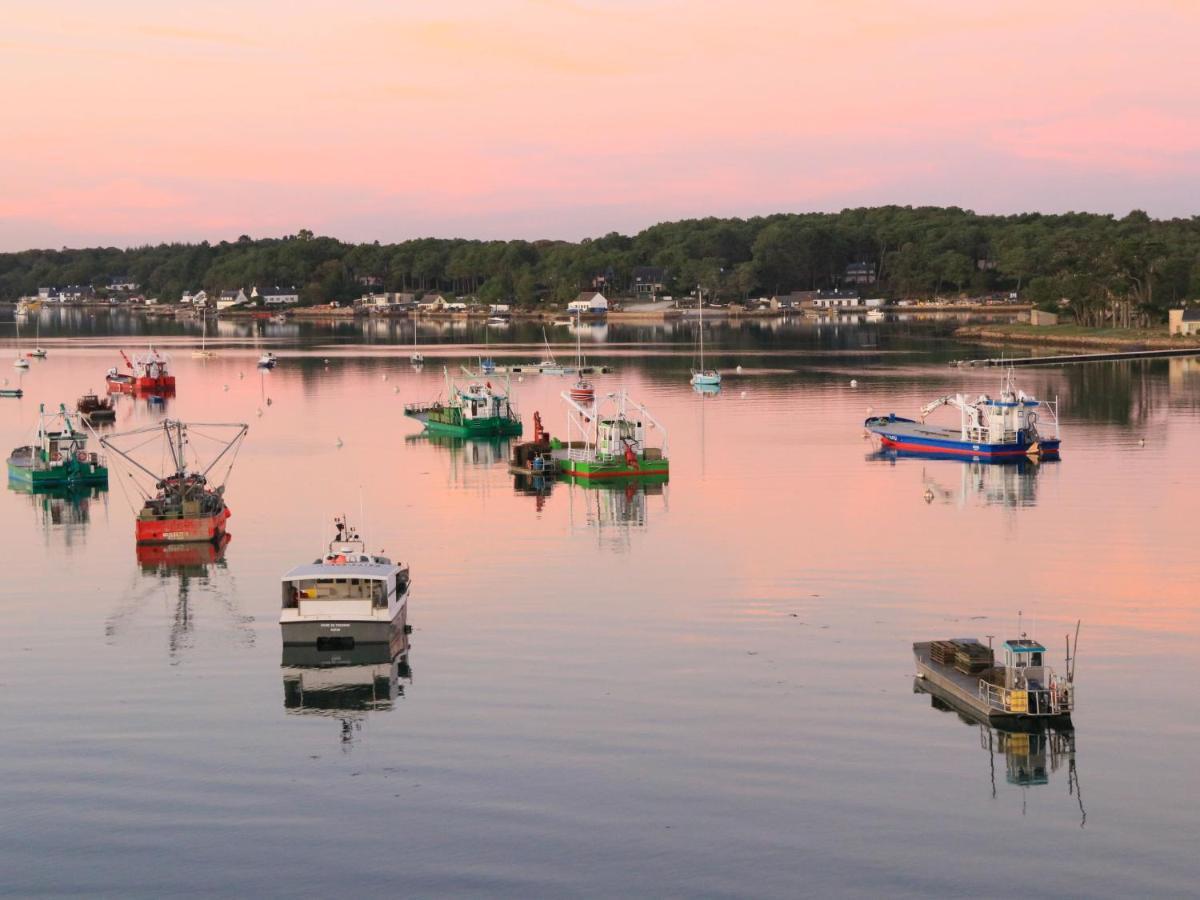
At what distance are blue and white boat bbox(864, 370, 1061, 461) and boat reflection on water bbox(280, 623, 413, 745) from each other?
58.2m

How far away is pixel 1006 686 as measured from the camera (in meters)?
42.7

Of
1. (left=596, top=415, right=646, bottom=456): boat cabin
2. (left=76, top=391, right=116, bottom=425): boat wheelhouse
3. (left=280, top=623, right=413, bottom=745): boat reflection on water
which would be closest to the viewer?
(left=280, top=623, right=413, bottom=745): boat reflection on water

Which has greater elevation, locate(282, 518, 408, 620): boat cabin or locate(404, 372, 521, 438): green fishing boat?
locate(404, 372, 521, 438): green fishing boat

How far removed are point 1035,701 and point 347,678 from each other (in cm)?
1987

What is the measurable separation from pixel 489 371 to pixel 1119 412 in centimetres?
A: 8047

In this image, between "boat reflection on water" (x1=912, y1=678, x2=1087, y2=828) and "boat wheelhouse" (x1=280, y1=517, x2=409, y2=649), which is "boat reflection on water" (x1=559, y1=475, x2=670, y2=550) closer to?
"boat wheelhouse" (x1=280, y1=517, x2=409, y2=649)

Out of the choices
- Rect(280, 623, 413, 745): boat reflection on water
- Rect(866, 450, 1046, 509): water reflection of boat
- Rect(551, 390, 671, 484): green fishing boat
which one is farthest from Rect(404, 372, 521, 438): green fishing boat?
Rect(280, 623, 413, 745): boat reflection on water

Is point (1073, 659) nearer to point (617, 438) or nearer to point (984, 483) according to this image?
point (984, 483)

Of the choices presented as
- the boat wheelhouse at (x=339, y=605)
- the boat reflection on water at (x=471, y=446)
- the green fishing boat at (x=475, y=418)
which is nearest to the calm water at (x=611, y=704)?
the boat wheelhouse at (x=339, y=605)

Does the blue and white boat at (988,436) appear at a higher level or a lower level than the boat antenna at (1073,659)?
higher

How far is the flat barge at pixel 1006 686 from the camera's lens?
138 feet

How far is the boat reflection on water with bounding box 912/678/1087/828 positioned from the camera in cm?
3891

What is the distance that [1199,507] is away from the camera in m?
80.6

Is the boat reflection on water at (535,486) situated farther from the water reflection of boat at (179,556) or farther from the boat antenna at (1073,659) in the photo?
the boat antenna at (1073,659)
